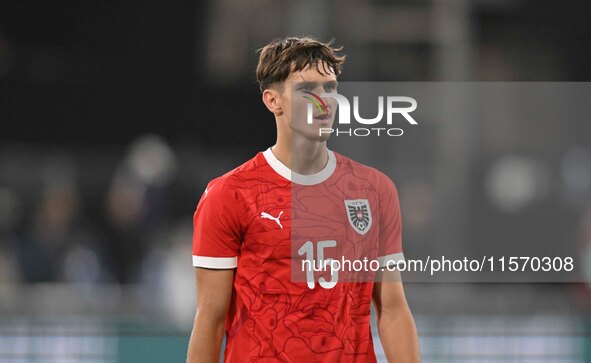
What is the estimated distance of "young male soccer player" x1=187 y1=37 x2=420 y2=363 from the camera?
2963 mm

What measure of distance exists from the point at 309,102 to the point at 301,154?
17 cm

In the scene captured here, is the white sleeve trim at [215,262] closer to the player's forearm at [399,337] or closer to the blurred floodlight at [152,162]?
the player's forearm at [399,337]

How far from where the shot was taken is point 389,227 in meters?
3.16

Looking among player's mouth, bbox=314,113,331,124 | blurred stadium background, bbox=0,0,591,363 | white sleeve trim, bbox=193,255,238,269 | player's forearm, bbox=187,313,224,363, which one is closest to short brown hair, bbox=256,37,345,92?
player's mouth, bbox=314,113,331,124

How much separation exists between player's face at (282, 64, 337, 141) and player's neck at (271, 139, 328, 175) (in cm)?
3

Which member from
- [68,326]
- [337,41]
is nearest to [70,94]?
[337,41]

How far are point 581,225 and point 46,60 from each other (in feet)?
23.4

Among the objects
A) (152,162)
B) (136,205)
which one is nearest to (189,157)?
(152,162)

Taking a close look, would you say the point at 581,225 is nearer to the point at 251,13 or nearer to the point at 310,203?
the point at 310,203

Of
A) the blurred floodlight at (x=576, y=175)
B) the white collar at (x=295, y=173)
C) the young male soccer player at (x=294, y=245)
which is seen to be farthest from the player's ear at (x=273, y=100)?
the blurred floodlight at (x=576, y=175)

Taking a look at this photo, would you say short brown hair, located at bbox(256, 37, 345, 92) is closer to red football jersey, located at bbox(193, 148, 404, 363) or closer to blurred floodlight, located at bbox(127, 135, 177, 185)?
red football jersey, located at bbox(193, 148, 404, 363)

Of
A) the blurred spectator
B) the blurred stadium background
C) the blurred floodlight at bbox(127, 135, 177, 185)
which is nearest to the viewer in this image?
the blurred stadium background

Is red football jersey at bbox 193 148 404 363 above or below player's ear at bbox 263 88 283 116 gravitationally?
below

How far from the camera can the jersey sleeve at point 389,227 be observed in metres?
3.11
